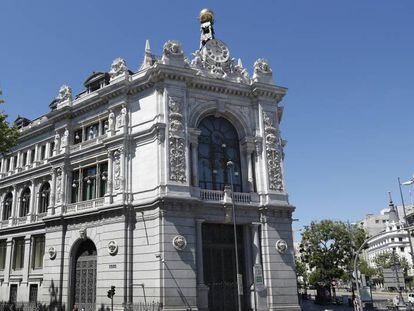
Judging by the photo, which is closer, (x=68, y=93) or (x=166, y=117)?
(x=166, y=117)

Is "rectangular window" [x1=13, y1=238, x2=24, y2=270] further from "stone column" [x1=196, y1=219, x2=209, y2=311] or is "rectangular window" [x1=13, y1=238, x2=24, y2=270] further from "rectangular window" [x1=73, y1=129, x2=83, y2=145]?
"stone column" [x1=196, y1=219, x2=209, y2=311]

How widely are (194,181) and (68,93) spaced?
1720cm

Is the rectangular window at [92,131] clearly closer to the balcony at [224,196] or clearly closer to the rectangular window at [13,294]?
the balcony at [224,196]

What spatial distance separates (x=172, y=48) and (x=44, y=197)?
21459 millimetres

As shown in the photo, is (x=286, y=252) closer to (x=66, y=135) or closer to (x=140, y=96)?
(x=140, y=96)

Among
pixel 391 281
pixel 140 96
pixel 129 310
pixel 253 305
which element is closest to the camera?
pixel 391 281

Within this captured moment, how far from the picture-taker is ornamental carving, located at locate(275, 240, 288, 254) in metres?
36.4

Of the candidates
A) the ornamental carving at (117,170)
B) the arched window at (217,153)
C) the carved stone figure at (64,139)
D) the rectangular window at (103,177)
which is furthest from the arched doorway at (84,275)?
the arched window at (217,153)

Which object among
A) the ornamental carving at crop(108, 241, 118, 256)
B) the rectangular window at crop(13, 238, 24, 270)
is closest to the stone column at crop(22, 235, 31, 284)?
the rectangular window at crop(13, 238, 24, 270)

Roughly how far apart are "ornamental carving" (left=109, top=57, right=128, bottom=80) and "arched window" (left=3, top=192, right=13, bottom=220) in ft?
71.7

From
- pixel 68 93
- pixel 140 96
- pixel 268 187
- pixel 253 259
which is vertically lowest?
pixel 253 259

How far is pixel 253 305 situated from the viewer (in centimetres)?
3469

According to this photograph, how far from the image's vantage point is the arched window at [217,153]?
122 ft

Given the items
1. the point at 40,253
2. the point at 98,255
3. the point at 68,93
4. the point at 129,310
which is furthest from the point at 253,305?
the point at 68,93
